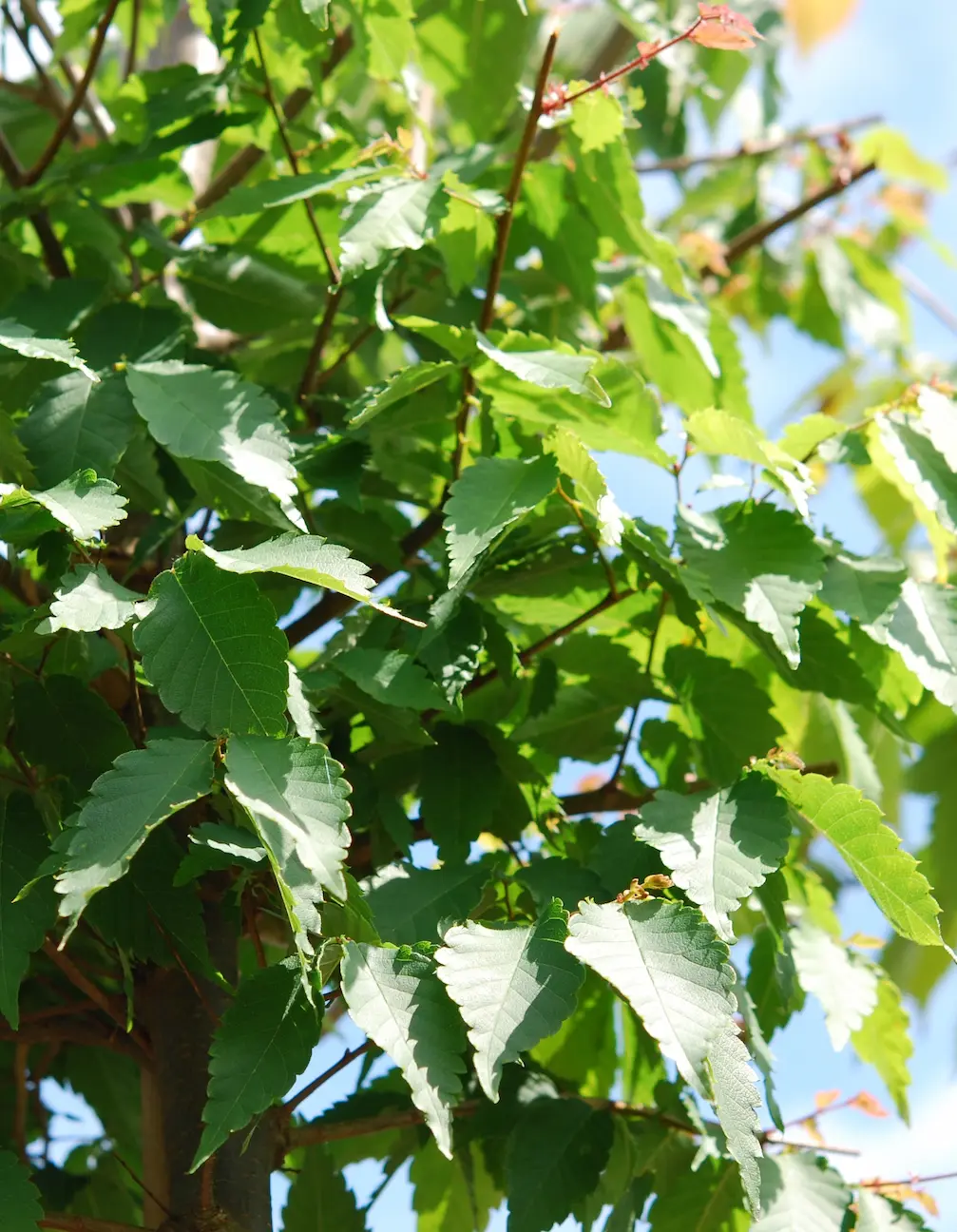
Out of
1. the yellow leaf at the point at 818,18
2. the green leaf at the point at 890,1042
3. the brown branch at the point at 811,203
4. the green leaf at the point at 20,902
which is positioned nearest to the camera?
the green leaf at the point at 20,902

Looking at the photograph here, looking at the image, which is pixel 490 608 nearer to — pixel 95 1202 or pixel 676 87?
pixel 95 1202

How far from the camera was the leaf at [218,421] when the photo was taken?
0.63m

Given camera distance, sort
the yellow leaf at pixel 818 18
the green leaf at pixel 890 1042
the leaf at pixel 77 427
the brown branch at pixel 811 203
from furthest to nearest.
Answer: the yellow leaf at pixel 818 18 < the brown branch at pixel 811 203 < the green leaf at pixel 890 1042 < the leaf at pixel 77 427

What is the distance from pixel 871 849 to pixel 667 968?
142 millimetres

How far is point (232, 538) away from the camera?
80 centimetres

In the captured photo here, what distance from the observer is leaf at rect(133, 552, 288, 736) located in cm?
55

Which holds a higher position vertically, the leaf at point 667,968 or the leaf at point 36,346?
the leaf at point 36,346

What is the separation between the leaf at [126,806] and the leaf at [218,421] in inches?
5.5

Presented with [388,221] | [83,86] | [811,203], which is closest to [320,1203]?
[388,221]

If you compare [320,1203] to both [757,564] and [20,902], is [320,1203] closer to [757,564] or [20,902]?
[20,902]

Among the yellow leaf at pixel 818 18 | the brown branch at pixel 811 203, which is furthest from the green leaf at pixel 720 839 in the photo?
the yellow leaf at pixel 818 18

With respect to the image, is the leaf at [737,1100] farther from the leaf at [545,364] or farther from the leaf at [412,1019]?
the leaf at [545,364]

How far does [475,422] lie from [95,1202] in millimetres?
644

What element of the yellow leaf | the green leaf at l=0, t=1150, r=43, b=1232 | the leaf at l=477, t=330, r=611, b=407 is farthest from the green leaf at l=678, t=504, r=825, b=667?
the yellow leaf
